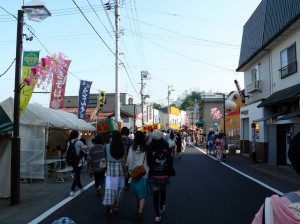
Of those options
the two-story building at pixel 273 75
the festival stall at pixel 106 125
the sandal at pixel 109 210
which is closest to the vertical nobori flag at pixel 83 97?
the festival stall at pixel 106 125

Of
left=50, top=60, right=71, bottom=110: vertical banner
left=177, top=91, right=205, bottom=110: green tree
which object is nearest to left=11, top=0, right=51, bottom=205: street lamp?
left=50, top=60, right=71, bottom=110: vertical banner

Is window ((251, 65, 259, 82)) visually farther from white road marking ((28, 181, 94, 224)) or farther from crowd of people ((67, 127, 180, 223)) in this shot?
crowd of people ((67, 127, 180, 223))

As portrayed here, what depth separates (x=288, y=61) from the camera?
57.8ft

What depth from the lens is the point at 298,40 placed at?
15992 mm

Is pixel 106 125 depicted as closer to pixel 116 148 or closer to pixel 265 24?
pixel 265 24

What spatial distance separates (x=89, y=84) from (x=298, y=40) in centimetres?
1189

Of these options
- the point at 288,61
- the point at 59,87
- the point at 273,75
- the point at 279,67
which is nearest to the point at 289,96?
the point at 288,61

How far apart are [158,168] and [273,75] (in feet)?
47.0

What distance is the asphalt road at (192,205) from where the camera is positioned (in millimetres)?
7473

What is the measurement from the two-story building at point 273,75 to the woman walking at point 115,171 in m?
8.97

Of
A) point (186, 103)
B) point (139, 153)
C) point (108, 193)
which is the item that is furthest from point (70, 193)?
point (186, 103)

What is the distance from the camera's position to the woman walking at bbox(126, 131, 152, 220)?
24.3 ft

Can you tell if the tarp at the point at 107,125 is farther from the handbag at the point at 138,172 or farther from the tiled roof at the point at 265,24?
the handbag at the point at 138,172

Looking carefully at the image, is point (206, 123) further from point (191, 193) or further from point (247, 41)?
point (191, 193)
